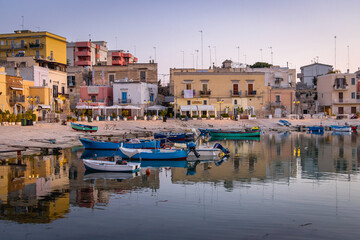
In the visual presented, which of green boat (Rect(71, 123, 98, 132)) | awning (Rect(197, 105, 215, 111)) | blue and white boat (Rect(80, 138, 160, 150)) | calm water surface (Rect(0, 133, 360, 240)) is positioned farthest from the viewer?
awning (Rect(197, 105, 215, 111))

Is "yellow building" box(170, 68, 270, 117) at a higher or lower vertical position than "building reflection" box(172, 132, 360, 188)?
higher

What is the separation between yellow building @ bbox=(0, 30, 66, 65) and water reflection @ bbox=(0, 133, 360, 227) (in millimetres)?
34667

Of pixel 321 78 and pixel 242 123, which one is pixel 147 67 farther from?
pixel 321 78

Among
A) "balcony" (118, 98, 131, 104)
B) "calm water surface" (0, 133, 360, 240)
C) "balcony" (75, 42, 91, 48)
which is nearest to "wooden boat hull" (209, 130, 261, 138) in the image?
"balcony" (118, 98, 131, 104)

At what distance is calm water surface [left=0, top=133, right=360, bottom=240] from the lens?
12258 mm

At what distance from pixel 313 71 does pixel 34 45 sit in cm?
6048

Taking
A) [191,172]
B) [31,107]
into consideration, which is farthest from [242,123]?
[191,172]

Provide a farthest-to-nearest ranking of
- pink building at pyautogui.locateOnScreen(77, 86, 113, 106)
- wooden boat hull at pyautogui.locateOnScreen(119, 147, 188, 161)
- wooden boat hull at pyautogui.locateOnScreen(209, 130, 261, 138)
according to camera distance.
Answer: pink building at pyautogui.locateOnScreen(77, 86, 113, 106), wooden boat hull at pyautogui.locateOnScreen(209, 130, 261, 138), wooden boat hull at pyautogui.locateOnScreen(119, 147, 188, 161)

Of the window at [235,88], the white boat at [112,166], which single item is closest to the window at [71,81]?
the window at [235,88]

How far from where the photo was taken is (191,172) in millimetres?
23594

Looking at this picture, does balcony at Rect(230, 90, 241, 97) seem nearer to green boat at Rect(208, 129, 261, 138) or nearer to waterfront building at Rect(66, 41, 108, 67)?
green boat at Rect(208, 129, 261, 138)

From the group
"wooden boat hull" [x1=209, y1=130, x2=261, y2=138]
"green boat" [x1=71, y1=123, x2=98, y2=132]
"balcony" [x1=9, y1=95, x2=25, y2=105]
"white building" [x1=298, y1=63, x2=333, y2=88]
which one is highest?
"white building" [x1=298, y1=63, x2=333, y2=88]

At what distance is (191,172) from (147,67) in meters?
49.2

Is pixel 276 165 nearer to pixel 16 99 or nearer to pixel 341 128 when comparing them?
pixel 16 99
